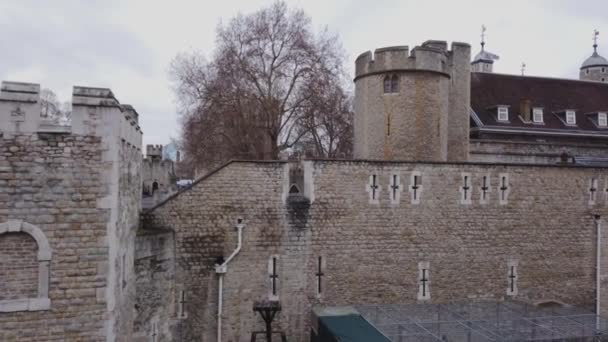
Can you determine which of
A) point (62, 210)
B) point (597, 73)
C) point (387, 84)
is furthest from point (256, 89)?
point (597, 73)

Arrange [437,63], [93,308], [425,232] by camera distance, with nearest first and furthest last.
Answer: [93,308] < [425,232] < [437,63]

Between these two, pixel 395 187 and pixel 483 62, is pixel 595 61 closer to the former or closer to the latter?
pixel 483 62

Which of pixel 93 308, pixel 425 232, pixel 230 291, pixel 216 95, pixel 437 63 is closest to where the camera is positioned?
pixel 93 308

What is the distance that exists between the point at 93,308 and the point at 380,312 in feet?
24.1

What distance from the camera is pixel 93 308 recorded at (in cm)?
668

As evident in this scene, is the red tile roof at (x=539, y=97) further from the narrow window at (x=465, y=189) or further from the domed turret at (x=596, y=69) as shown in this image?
the domed turret at (x=596, y=69)

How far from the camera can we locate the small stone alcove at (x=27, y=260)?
6.33 m

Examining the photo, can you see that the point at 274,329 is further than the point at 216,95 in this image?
No

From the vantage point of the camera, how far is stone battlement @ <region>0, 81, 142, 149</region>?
6.31 metres

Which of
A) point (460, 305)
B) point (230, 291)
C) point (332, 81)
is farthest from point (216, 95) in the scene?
point (460, 305)

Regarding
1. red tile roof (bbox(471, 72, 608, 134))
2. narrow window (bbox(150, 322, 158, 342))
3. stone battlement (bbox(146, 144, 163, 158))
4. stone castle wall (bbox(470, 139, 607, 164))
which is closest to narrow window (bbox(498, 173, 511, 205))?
stone castle wall (bbox(470, 139, 607, 164))

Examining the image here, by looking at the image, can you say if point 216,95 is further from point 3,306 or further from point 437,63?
point 3,306

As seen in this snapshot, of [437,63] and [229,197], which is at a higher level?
[437,63]

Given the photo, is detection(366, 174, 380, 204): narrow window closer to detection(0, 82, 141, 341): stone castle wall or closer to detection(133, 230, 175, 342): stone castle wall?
detection(133, 230, 175, 342): stone castle wall
